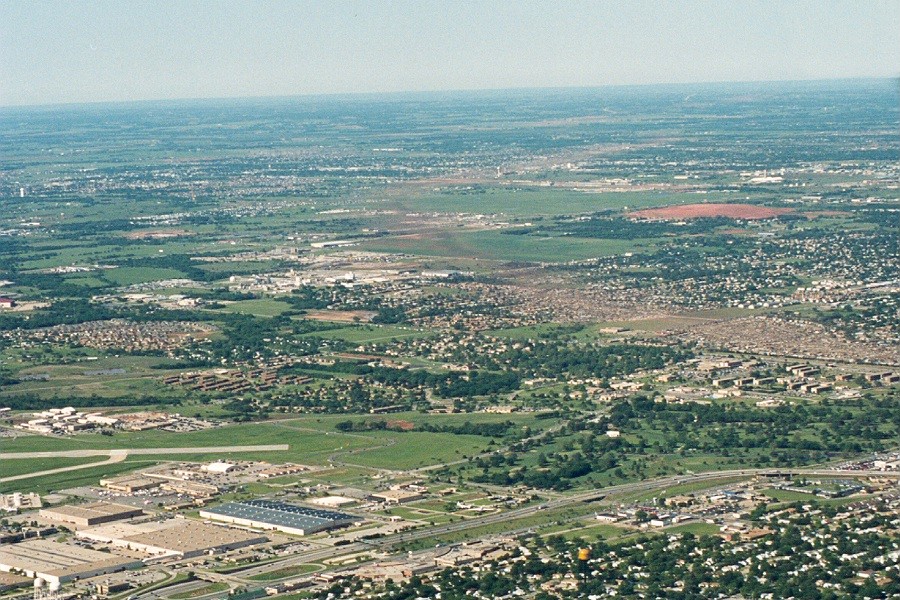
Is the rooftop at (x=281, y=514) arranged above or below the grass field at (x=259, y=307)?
above

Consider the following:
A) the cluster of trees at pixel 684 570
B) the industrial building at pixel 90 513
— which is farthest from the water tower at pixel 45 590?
the industrial building at pixel 90 513

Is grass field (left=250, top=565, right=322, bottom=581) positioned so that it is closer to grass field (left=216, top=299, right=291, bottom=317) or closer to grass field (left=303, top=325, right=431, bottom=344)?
grass field (left=303, top=325, right=431, bottom=344)

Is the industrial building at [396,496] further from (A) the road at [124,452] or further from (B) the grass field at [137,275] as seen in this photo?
(B) the grass field at [137,275]

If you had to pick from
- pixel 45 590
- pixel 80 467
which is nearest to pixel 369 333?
pixel 80 467

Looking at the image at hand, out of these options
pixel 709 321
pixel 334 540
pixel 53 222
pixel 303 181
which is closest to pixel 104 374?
pixel 709 321

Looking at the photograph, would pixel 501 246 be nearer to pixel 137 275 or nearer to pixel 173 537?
pixel 137 275
